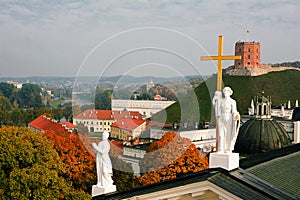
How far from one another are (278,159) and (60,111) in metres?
157

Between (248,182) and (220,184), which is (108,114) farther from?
(220,184)

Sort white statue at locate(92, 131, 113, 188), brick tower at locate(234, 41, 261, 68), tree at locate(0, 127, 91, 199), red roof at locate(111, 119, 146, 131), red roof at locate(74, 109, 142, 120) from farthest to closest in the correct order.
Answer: brick tower at locate(234, 41, 261, 68) < tree at locate(0, 127, 91, 199) < red roof at locate(111, 119, 146, 131) < red roof at locate(74, 109, 142, 120) < white statue at locate(92, 131, 113, 188)

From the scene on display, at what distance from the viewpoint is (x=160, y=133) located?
97.6 ft

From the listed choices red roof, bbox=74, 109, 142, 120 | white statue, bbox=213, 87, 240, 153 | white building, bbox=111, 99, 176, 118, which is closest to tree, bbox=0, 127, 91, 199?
red roof, bbox=74, 109, 142, 120

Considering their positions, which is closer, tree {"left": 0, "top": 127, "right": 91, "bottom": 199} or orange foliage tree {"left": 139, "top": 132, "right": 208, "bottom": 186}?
orange foliage tree {"left": 139, "top": 132, "right": 208, "bottom": 186}

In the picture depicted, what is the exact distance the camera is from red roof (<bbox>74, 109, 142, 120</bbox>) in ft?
74.5

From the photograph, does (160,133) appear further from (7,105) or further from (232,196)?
(7,105)

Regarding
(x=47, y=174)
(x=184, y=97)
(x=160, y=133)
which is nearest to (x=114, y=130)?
(x=184, y=97)

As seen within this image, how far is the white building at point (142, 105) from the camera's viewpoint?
74.7 feet

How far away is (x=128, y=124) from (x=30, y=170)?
1483 centimetres

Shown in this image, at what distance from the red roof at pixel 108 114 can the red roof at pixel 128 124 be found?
10.6 inches

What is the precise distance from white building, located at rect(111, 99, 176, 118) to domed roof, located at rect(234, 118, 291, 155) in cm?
2806

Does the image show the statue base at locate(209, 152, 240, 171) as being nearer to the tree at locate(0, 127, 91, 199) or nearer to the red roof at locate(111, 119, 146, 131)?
the red roof at locate(111, 119, 146, 131)

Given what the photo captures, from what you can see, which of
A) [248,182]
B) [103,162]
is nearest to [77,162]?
[103,162]
